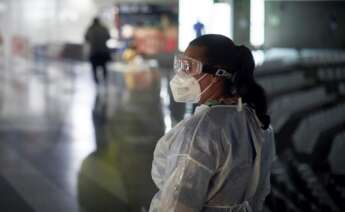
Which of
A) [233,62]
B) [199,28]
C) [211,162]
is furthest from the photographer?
[199,28]

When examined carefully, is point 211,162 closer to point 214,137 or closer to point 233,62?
point 214,137

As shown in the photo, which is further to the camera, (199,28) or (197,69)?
(199,28)

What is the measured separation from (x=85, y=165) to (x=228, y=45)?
544 centimetres

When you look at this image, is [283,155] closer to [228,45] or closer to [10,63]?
[228,45]

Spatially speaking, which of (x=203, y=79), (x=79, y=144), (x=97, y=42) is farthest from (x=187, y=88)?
(x=97, y=42)

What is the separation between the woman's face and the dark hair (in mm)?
14

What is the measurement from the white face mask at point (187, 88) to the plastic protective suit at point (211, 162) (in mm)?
47

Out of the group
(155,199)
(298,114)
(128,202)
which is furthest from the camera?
(298,114)

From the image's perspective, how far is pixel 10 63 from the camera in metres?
23.7

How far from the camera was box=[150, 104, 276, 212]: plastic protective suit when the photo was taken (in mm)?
2186

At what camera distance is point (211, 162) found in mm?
2184

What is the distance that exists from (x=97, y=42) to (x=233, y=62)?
13.4m

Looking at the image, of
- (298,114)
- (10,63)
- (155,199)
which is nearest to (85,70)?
(10,63)

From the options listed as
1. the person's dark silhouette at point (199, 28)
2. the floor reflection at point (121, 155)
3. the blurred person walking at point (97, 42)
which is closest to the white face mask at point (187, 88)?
the person's dark silhouette at point (199, 28)
